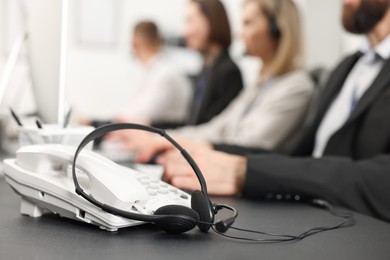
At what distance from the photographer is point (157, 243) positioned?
49 cm

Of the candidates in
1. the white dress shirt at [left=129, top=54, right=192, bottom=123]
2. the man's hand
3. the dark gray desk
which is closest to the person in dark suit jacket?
the white dress shirt at [left=129, top=54, right=192, bottom=123]

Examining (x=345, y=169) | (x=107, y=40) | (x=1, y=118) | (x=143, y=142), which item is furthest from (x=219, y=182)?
(x=107, y=40)

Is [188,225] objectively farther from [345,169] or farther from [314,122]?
[314,122]

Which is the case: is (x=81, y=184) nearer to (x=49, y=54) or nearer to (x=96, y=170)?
(x=96, y=170)

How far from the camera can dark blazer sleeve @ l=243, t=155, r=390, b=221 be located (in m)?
0.80

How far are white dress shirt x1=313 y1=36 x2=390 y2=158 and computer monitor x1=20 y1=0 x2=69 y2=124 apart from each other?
70cm

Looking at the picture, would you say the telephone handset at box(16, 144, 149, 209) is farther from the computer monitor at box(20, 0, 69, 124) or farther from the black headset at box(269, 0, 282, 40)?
the black headset at box(269, 0, 282, 40)

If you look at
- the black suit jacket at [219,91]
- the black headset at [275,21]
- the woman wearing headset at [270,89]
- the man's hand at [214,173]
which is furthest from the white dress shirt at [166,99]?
the man's hand at [214,173]

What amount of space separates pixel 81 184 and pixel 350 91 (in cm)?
92

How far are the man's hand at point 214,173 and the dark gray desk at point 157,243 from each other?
19 cm

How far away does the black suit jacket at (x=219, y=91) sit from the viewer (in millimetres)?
2293

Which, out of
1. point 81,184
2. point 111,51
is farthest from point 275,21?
point 111,51

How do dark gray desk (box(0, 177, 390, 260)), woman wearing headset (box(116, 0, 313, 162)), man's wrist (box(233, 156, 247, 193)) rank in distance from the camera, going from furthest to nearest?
woman wearing headset (box(116, 0, 313, 162)), man's wrist (box(233, 156, 247, 193)), dark gray desk (box(0, 177, 390, 260))

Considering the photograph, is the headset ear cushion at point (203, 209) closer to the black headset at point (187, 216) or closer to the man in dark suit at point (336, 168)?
the black headset at point (187, 216)
